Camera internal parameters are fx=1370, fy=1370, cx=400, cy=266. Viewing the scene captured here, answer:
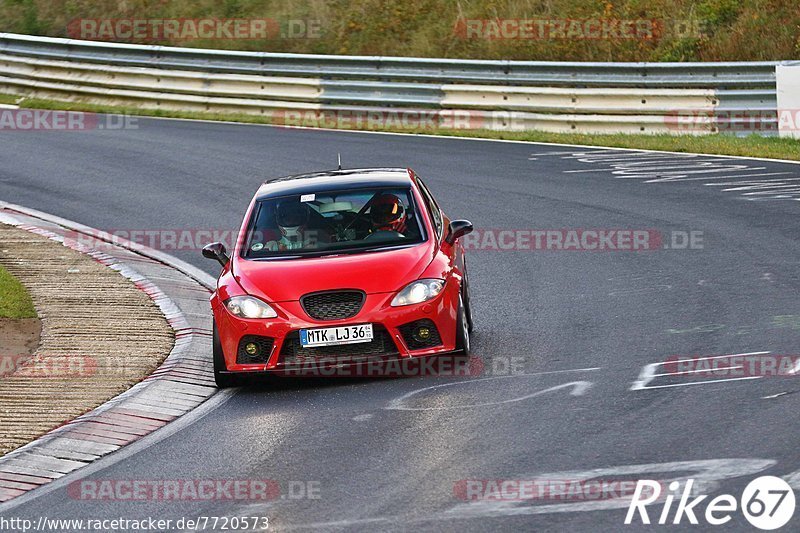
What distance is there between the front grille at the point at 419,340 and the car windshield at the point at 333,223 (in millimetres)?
1033

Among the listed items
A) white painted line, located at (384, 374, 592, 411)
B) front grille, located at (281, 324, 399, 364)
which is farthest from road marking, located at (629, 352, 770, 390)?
front grille, located at (281, 324, 399, 364)

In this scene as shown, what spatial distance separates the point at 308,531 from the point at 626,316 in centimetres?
570

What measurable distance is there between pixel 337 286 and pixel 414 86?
15.8 m

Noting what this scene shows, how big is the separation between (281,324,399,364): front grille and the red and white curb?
738mm

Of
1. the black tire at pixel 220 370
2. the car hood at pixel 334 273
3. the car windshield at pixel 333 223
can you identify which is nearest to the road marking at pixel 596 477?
the car hood at pixel 334 273

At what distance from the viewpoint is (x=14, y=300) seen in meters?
13.1

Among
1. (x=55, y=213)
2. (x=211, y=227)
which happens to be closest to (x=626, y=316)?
(x=211, y=227)

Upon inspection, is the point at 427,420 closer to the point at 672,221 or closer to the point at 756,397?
the point at 756,397

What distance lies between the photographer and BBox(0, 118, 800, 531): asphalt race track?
747cm

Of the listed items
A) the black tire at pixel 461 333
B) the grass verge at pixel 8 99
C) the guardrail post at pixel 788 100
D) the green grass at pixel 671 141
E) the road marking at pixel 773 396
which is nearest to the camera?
the road marking at pixel 773 396

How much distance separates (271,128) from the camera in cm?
2634

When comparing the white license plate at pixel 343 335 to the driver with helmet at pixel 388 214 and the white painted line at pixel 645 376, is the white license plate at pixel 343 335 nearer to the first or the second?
the driver with helmet at pixel 388 214

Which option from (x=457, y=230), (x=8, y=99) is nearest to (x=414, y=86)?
(x=8, y=99)

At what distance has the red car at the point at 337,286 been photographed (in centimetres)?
1033
